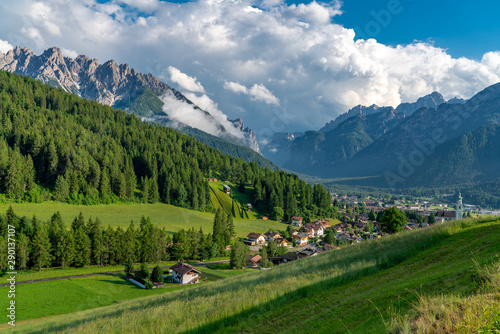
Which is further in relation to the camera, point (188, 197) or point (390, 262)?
point (188, 197)

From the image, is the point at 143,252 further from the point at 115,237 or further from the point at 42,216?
the point at 42,216

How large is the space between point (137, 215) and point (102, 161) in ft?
118

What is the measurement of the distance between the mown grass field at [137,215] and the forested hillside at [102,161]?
5524 millimetres

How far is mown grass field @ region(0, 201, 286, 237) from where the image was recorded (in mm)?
81125

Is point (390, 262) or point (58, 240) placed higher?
point (390, 262)

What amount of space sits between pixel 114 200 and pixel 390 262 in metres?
110

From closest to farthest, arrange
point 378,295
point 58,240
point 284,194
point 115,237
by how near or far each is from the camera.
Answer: point 378,295 → point 58,240 → point 115,237 → point 284,194

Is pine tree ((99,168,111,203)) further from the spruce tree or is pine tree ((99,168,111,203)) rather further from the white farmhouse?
the white farmhouse

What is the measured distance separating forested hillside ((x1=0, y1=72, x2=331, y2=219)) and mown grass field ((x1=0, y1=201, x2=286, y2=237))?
5.52 m

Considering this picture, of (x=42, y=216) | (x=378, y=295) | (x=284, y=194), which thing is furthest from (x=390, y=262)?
(x=284, y=194)

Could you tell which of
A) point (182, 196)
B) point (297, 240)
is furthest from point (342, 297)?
point (182, 196)

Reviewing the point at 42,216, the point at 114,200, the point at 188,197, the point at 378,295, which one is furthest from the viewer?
the point at 188,197

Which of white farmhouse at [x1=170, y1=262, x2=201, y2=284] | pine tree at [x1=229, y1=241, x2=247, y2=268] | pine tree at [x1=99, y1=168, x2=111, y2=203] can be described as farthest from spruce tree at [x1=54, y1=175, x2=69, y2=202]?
pine tree at [x1=229, y1=241, x2=247, y2=268]

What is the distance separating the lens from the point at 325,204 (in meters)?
146
